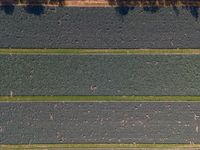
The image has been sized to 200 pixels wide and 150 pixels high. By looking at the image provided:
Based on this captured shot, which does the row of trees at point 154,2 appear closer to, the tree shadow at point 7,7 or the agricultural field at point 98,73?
the agricultural field at point 98,73

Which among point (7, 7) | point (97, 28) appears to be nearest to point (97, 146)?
point (97, 28)

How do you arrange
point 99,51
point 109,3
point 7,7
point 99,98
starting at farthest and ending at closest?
point 99,98 → point 99,51 → point 109,3 → point 7,7

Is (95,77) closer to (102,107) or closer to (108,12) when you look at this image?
(102,107)

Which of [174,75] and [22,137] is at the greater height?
[174,75]

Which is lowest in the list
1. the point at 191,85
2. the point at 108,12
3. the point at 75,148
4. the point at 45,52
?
the point at 75,148

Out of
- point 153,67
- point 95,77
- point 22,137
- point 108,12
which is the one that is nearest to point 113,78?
point 95,77

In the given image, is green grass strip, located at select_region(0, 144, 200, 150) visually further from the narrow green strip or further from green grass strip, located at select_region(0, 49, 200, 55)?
green grass strip, located at select_region(0, 49, 200, 55)

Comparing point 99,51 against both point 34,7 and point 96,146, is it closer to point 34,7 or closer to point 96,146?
point 34,7

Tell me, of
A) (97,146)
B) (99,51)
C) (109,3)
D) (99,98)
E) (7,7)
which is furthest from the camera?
(97,146)
